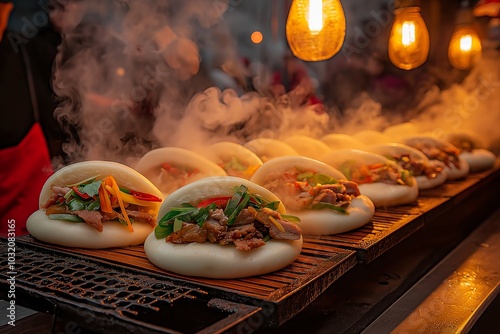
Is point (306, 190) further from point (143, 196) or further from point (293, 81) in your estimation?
point (293, 81)

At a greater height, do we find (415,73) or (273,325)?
(415,73)

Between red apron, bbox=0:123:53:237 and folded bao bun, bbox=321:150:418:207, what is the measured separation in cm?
258

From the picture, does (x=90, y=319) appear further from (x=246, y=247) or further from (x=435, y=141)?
(x=435, y=141)

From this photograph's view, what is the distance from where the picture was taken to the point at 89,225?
2.67m

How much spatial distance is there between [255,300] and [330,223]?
→ 3.77 feet

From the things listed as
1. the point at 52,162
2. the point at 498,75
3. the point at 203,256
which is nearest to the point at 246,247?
the point at 203,256

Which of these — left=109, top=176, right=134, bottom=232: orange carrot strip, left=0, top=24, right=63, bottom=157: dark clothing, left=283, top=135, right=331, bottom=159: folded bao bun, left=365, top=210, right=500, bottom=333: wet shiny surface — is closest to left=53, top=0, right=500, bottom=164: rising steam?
left=0, top=24, right=63, bottom=157: dark clothing

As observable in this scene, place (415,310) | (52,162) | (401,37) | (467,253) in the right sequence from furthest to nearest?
1. (401,37)
2. (52,162)
3. (467,253)
4. (415,310)

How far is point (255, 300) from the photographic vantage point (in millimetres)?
1967

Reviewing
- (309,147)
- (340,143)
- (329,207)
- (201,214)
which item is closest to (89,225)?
(201,214)

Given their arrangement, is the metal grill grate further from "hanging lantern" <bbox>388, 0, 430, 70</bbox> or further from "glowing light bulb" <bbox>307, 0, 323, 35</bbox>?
"hanging lantern" <bbox>388, 0, 430, 70</bbox>

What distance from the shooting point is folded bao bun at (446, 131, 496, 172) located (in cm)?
578

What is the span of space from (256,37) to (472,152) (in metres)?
4.27

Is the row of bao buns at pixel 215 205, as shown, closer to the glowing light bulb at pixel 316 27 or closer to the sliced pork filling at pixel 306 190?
the sliced pork filling at pixel 306 190
